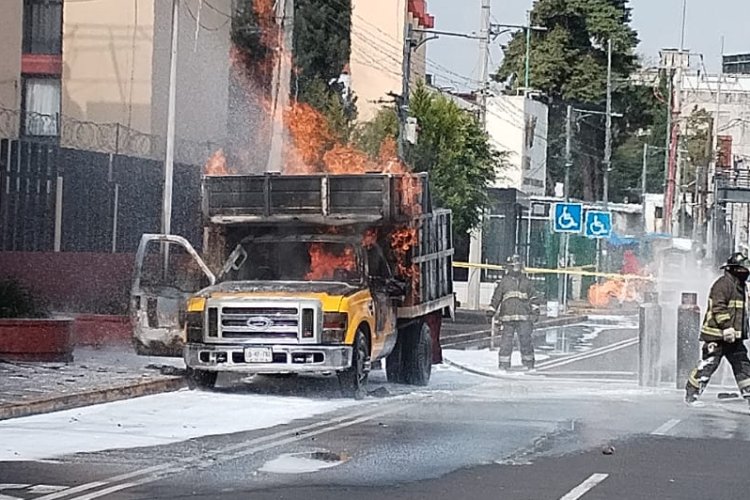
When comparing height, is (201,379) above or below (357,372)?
below

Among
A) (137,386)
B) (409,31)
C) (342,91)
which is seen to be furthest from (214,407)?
(342,91)

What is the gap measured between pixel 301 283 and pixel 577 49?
207 feet

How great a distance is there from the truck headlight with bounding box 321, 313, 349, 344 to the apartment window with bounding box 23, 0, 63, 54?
85.5 ft

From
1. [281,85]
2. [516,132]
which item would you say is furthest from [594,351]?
[516,132]

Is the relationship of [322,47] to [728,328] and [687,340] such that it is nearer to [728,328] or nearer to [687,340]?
[687,340]

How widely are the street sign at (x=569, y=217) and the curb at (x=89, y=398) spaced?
20600mm

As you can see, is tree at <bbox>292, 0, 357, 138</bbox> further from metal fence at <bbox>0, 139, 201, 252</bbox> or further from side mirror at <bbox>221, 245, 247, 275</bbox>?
side mirror at <bbox>221, 245, 247, 275</bbox>

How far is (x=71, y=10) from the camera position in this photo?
131ft

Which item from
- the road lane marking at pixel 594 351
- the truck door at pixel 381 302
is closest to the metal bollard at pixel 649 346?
the truck door at pixel 381 302

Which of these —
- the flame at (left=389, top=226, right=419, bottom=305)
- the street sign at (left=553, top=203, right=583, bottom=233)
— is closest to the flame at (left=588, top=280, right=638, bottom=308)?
the street sign at (left=553, top=203, right=583, bottom=233)

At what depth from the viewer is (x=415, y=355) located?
20594 mm

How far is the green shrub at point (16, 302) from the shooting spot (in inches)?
797

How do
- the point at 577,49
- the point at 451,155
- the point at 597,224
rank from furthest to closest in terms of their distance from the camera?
the point at 577,49
the point at 451,155
the point at 597,224

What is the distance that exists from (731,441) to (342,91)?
116 feet
